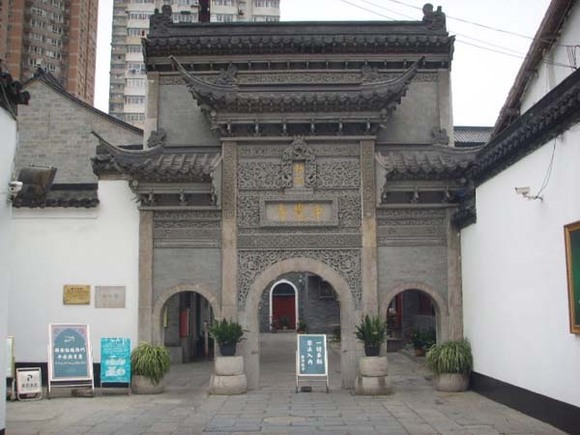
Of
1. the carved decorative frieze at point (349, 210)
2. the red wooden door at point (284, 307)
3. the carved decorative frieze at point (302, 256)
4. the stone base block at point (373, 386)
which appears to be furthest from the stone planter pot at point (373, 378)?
the red wooden door at point (284, 307)

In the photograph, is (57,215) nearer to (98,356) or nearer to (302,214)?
(98,356)

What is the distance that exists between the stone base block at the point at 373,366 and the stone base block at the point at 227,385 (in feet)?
7.58

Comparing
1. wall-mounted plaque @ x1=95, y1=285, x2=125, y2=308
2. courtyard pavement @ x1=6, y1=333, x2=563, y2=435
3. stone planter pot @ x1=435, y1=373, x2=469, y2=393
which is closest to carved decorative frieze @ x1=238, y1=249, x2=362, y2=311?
courtyard pavement @ x1=6, y1=333, x2=563, y2=435

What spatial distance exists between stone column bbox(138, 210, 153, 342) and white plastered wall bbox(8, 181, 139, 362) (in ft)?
0.48

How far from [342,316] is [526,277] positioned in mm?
4437

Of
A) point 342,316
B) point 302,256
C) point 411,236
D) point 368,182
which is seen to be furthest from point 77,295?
point 411,236

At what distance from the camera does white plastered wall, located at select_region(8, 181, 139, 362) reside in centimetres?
1318

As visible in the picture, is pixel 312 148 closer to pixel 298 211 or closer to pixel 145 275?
pixel 298 211

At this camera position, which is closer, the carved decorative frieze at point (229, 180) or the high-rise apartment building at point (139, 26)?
the carved decorative frieze at point (229, 180)

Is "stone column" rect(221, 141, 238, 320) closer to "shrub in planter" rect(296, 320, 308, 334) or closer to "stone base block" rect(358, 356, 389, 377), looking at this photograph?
"stone base block" rect(358, 356, 389, 377)

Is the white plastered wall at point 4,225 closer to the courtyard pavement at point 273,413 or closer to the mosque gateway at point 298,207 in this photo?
the courtyard pavement at point 273,413

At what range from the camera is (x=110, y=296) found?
13258mm

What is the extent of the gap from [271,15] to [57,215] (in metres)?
51.7

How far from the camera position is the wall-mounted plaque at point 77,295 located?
13.2 meters
